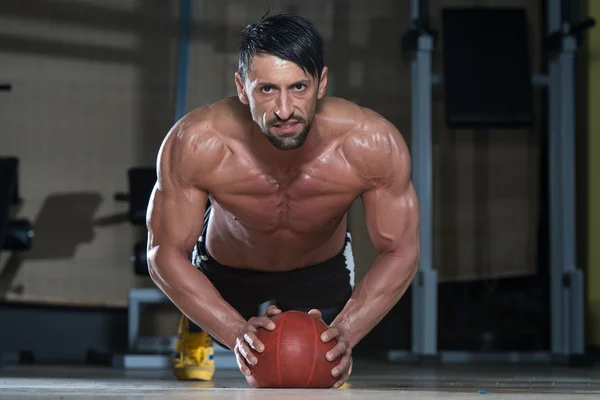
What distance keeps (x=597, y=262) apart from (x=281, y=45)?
3.65 m

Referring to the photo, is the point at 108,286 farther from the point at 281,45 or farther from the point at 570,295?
the point at 281,45

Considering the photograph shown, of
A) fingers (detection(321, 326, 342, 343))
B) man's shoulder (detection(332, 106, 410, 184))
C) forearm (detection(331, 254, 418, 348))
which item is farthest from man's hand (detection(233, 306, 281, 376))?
man's shoulder (detection(332, 106, 410, 184))

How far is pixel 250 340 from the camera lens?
214cm

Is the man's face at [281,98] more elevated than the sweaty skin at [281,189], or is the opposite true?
the man's face at [281,98]

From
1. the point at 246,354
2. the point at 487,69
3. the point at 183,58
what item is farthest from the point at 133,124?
the point at 246,354

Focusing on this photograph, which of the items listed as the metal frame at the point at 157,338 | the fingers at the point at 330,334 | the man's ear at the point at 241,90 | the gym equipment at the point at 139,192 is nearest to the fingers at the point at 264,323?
the fingers at the point at 330,334

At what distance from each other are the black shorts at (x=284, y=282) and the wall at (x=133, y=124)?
7.49 ft

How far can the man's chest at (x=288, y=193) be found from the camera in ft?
8.51

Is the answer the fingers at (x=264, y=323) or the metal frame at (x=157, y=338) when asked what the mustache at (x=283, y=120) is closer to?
the fingers at (x=264, y=323)

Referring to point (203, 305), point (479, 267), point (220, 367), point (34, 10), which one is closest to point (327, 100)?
point (203, 305)

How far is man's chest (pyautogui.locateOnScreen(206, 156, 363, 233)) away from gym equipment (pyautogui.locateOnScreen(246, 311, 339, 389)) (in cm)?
56

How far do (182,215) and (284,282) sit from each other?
2.44 ft

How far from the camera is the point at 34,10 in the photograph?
5.76m

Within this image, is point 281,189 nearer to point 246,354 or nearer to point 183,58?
point 246,354
